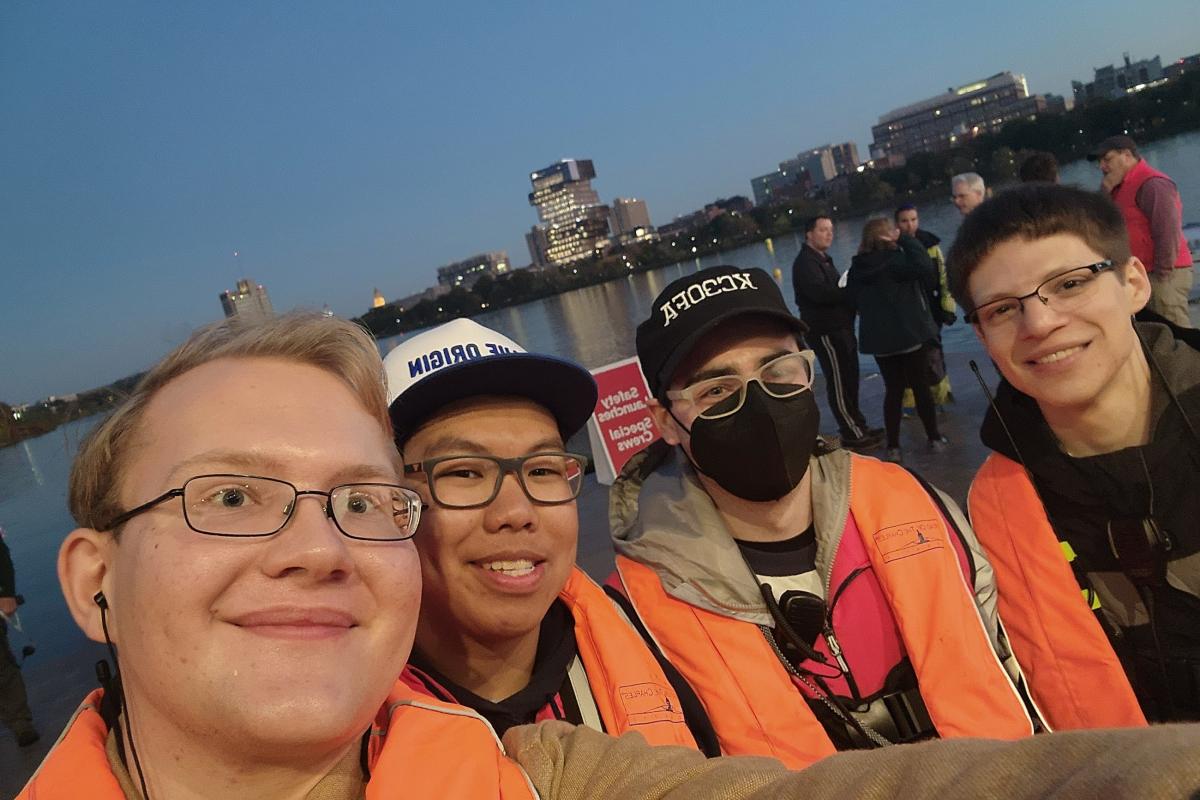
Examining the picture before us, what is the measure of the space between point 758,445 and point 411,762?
4.00ft

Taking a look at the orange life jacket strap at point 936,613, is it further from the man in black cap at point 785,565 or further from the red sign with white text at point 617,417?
the red sign with white text at point 617,417

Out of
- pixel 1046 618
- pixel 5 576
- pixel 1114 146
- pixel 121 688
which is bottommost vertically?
pixel 1046 618

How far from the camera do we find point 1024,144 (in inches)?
3378

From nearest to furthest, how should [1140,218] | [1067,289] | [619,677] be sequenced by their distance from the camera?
[619,677], [1067,289], [1140,218]

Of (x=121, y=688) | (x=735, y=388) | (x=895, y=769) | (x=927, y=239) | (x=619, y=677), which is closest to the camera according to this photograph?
(x=895, y=769)

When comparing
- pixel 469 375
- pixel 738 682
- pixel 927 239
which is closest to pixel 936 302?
pixel 927 239

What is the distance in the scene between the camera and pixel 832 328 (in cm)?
715

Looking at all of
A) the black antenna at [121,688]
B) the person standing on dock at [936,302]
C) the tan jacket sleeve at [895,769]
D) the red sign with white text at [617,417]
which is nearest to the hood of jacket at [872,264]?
the person standing on dock at [936,302]

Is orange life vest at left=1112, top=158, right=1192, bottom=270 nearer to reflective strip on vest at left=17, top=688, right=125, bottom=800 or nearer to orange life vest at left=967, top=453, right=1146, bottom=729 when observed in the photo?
orange life vest at left=967, top=453, right=1146, bottom=729

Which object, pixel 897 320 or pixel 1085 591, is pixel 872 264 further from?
pixel 1085 591

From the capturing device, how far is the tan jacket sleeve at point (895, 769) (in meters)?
0.61

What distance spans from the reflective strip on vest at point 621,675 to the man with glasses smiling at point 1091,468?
1109 millimetres

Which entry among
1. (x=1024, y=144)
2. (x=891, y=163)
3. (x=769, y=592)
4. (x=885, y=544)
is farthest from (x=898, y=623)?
(x=891, y=163)

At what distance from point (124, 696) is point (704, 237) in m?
125
